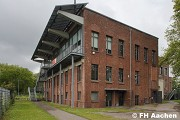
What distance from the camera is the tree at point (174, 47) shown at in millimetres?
36031

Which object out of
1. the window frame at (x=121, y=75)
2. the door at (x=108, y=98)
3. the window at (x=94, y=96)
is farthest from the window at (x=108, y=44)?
the window at (x=94, y=96)

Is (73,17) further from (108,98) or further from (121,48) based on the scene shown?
(108,98)

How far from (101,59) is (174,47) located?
1015 cm

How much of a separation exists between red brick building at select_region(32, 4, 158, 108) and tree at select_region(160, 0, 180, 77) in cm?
350

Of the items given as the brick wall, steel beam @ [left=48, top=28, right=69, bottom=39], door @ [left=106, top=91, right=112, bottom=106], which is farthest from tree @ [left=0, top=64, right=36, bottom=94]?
door @ [left=106, top=91, right=112, bottom=106]

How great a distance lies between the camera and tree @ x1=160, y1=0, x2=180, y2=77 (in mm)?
36031

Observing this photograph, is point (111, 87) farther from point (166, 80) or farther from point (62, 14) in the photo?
point (166, 80)

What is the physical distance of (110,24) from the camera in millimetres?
33969

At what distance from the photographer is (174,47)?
36406 millimetres

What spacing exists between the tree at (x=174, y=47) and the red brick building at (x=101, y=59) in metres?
3.50

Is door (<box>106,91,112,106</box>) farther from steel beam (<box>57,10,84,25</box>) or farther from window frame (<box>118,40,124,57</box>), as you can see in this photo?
steel beam (<box>57,10,84,25</box>)

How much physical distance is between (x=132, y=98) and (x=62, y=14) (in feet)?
46.9

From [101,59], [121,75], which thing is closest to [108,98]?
[121,75]

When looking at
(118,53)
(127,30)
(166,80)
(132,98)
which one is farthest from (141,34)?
(166,80)
